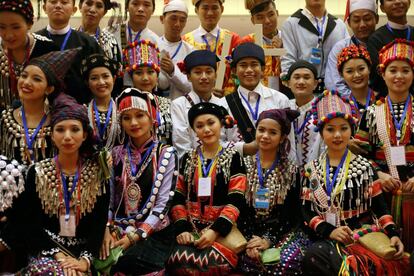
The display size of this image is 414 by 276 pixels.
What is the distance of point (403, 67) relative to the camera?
428cm

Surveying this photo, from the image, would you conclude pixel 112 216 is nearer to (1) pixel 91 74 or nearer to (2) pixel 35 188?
(2) pixel 35 188

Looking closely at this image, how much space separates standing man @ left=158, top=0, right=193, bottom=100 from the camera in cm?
520

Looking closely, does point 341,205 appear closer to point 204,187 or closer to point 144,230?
point 204,187

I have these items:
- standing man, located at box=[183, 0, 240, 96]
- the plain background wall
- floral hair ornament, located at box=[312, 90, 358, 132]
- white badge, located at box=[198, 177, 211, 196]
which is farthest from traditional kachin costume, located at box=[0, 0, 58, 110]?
the plain background wall

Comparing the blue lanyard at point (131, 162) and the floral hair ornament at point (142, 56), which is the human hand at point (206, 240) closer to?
the blue lanyard at point (131, 162)

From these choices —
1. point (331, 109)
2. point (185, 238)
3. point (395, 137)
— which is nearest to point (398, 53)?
point (395, 137)

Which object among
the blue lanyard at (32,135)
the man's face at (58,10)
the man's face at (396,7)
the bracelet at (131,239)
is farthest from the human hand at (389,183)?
the man's face at (58,10)

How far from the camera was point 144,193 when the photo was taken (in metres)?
4.01

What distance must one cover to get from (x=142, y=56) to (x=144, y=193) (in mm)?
1164

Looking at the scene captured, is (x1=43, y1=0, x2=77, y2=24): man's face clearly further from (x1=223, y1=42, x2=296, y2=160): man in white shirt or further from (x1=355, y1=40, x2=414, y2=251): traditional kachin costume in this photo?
(x1=355, y1=40, x2=414, y2=251): traditional kachin costume

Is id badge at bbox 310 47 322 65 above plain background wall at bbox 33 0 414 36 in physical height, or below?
below

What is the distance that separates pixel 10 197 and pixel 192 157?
1.20m

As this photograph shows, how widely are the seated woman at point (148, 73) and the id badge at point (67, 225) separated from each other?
1146mm

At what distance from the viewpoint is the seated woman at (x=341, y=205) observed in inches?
146
